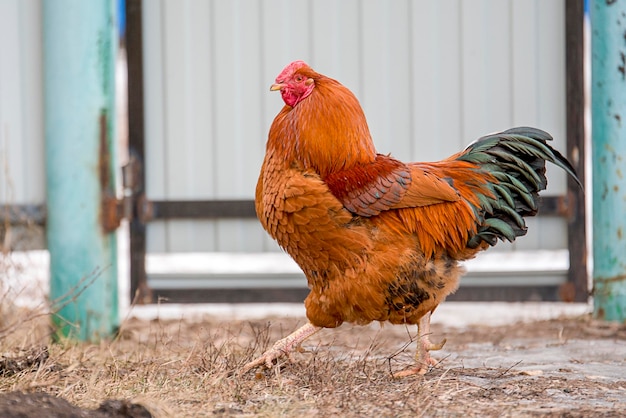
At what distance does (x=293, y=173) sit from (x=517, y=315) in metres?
3.52

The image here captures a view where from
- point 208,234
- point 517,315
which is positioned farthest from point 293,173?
point 517,315

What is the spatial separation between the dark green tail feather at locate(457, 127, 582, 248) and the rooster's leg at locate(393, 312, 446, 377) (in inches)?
18.2

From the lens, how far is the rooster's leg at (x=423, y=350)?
13.5ft

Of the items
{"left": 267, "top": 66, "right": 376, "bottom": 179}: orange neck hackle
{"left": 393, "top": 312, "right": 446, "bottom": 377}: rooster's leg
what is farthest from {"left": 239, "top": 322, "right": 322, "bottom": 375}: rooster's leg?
{"left": 267, "top": 66, "right": 376, "bottom": 179}: orange neck hackle

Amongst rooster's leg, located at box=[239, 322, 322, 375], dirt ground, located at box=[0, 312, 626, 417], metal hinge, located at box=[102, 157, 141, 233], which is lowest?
dirt ground, located at box=[0, 312, 626, 417]

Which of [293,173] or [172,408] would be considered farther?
[293,173]

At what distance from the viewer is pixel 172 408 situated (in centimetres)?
341

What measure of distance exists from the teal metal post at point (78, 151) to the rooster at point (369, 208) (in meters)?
1.91

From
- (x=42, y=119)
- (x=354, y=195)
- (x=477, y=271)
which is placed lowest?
(x=477, y=271)

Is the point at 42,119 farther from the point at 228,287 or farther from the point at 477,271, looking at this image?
the point at 477,271

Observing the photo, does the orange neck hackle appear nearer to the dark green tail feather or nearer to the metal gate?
the dark green tail feather

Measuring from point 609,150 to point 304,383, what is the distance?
2.94 metres

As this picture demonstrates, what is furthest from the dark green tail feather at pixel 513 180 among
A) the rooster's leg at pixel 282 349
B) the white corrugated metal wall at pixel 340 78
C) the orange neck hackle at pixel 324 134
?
the white corrugated metal wall at pixel 340 78

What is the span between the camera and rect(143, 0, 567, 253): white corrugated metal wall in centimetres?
607
